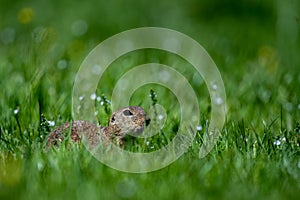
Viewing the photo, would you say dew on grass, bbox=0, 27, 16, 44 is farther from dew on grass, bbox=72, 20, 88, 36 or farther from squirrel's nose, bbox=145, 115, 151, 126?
squirrel's nose, bbox=145, 115, 151, 126

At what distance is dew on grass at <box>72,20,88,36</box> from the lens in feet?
23.2

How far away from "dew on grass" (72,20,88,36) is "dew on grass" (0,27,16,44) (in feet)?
2.10

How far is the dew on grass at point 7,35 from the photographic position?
21.3 feet

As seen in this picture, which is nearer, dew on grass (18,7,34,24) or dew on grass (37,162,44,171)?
dew on grass (37,162,44,171)

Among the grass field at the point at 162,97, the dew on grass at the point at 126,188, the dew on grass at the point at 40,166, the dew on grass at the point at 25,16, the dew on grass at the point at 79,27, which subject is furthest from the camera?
the dew on grass at the point at 25,16

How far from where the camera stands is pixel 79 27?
287 inches

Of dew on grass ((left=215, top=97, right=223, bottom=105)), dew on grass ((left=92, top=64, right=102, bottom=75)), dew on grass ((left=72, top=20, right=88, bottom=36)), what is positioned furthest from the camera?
dew on grass ((left=72, top=20, right=88, bottom=36))

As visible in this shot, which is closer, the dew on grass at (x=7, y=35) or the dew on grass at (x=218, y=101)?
the dew on grass at (x=218, y=101)

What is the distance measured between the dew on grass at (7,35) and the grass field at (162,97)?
0.01m

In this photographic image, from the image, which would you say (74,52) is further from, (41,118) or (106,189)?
(106,189)

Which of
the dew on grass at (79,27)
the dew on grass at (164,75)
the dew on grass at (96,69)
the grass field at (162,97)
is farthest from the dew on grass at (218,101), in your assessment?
the dew on grass at (79,27)

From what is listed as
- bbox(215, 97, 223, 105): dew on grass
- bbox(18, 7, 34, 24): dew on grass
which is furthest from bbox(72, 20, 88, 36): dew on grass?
bbox(215, 97, 223, 105): dew on grass

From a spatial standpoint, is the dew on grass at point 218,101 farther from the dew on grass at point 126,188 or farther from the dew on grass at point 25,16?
the dew on grass at point 25,16

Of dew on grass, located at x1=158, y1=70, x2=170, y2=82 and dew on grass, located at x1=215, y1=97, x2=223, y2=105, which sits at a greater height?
dew on grass, located at x1=158, y1=70, x2=170, y2=82
